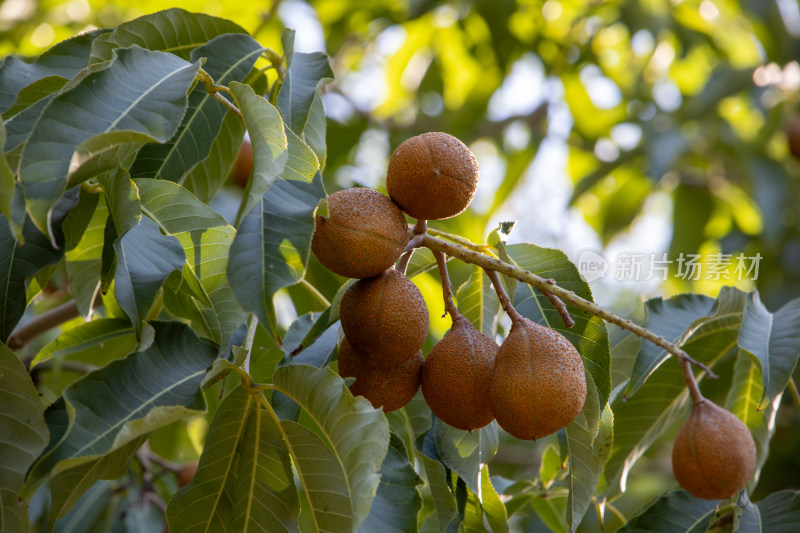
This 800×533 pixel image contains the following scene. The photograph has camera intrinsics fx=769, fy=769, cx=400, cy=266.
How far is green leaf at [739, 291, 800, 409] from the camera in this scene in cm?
125

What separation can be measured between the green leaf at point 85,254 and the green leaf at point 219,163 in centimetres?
28

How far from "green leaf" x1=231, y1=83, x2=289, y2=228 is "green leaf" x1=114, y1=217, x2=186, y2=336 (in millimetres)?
147

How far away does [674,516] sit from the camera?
1.41 m

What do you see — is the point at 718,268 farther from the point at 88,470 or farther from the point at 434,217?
the point at 88,470

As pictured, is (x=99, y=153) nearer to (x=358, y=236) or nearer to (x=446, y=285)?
(x=358, y=236)

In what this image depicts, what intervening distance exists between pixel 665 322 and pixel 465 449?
0.48 m

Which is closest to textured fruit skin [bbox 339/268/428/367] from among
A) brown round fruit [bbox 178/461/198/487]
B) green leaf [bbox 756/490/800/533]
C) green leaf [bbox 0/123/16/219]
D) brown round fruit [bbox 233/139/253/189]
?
green leaf [bbox 0/123/16/219]

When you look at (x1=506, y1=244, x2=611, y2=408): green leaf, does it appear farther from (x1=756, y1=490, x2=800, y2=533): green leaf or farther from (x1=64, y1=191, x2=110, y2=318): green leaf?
(x1=64, y1=191, x2=110, y2=318): green leaf

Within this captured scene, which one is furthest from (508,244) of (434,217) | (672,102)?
(672,102)

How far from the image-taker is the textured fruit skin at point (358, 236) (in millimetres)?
1012

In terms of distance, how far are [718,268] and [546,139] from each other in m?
0.94

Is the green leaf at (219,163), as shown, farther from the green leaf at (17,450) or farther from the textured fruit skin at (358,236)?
the green leaf at (17,450)

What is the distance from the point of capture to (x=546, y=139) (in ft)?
11.6

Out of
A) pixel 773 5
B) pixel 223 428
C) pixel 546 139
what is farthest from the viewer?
pixel 546 139
